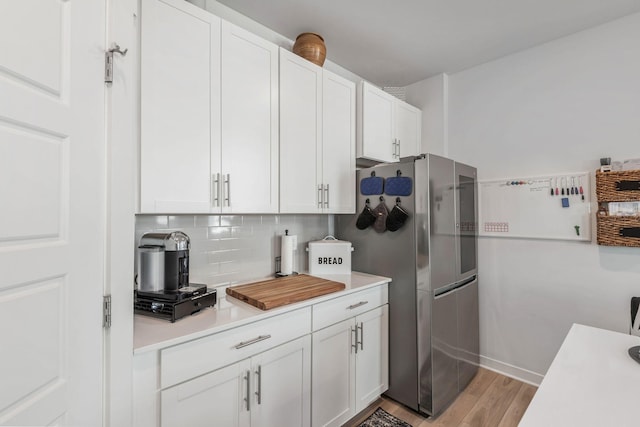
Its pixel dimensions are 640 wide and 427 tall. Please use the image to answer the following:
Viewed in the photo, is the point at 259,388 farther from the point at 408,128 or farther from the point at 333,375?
the point at 408,128

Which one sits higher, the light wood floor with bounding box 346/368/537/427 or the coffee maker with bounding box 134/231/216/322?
the coffee maker with bounding box 134/231/216/322

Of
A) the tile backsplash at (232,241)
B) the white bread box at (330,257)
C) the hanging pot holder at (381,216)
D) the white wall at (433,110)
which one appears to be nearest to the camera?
the tile backsplash at (232,241)

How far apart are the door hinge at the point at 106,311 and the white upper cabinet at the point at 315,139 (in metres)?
1.07

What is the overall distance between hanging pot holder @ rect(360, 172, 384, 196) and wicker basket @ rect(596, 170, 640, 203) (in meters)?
1.45

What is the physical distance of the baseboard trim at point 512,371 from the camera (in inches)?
93.1

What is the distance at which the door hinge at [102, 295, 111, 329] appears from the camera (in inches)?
37.8

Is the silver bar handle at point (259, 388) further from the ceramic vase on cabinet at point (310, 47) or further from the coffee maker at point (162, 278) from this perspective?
the ceramic vase on cabinet at point (310, 47)

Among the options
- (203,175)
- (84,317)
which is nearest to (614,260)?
(203,175)

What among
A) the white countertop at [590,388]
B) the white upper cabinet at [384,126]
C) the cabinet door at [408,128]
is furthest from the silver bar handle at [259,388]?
the cabinet door at [408,128]

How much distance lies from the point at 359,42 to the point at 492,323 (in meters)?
2.59

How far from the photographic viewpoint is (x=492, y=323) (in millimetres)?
2582

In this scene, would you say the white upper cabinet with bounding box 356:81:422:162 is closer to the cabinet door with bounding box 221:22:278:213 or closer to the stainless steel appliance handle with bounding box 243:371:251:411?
the cabinet door with bounding box 221:22:278:213

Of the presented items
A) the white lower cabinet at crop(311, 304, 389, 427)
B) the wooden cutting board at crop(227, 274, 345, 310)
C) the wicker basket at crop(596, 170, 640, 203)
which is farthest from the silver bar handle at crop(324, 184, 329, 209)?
the wicker basket at crop(596, 170, 640, 203)

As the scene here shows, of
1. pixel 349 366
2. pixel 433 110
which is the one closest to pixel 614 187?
pixel 433 110
